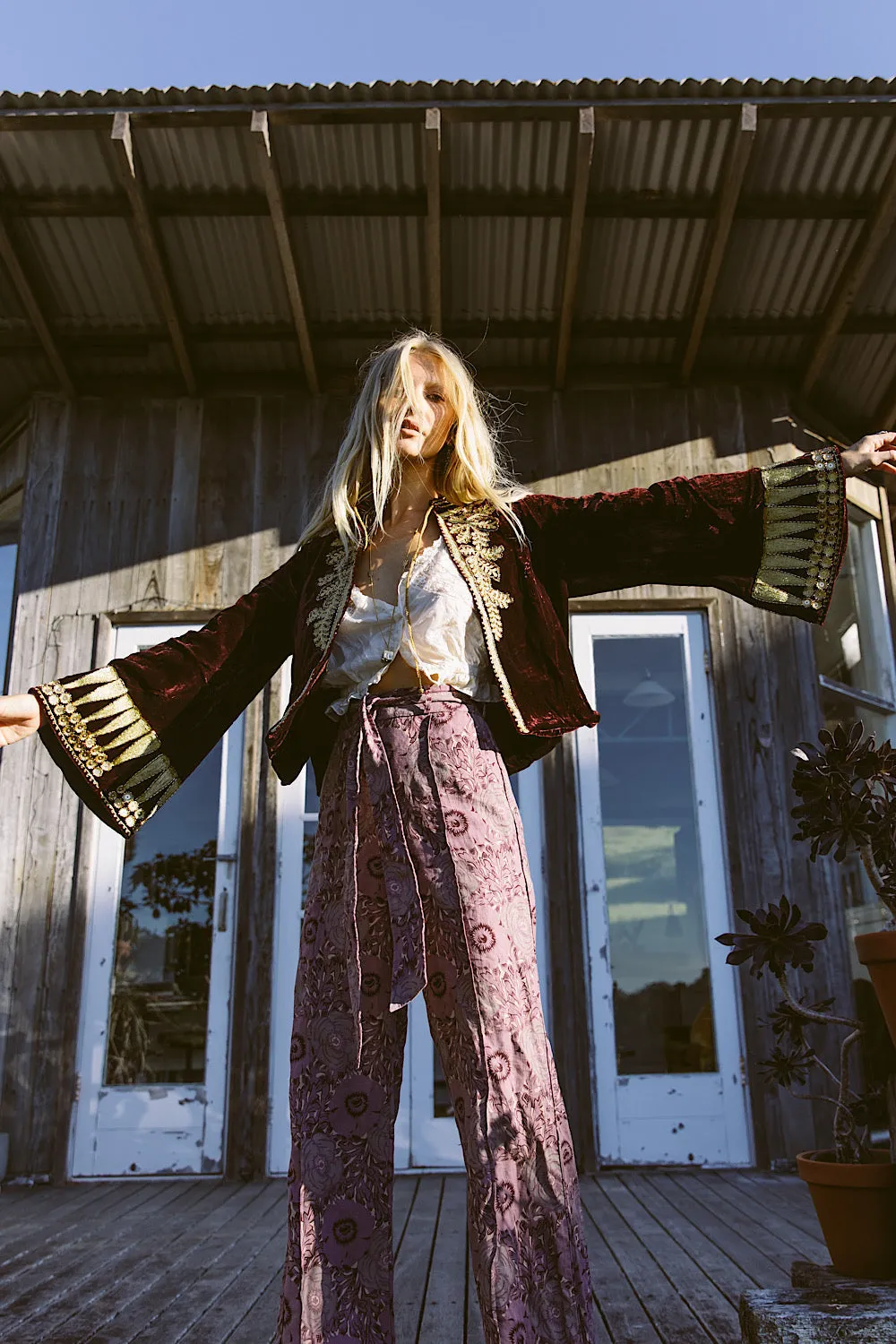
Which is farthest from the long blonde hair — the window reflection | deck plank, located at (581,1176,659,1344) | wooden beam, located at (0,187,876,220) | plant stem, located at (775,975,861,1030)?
the window reflection

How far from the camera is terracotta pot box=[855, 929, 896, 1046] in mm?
1812

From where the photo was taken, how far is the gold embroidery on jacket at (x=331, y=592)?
Result: 1633 mm

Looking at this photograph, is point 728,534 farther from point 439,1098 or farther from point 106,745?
point 439,1098

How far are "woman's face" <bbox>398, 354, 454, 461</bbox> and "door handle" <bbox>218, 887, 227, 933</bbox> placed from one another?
2786 millimetres

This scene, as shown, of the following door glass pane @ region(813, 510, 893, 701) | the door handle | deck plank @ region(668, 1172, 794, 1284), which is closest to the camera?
deck plank @ region(668, 1172, 794, 1284)

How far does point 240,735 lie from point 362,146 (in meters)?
2.35

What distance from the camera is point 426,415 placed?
1724 millimetres

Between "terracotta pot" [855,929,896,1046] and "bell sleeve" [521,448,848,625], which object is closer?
"bell sleeve" [521,448,848,625]

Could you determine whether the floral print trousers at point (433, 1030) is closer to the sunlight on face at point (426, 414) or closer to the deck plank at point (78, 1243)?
the sunlight on face at point (426, 414)

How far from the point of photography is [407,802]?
146cm

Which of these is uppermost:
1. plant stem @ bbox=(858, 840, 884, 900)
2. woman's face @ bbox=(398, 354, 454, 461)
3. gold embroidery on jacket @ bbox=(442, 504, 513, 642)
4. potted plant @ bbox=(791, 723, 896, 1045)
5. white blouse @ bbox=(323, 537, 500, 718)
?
woman's face @ bbox=(398, 354, 454, 461)

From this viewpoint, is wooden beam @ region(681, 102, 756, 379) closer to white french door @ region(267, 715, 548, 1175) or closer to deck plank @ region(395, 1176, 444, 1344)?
white french door @ region(267, 715, 548, 1175)

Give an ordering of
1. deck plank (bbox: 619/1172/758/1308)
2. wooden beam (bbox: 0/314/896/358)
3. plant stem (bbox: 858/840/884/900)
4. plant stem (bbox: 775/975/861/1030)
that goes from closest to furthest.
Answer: plant stem (bbox: 858/840/884/900)
plant stem (bbox: 775/975/861/1030)
deck plank (bbox: 619/1172/758/1308)
wooden beam (bbox: 0/314/896/358)

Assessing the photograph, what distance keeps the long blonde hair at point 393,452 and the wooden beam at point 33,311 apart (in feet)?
9.74
